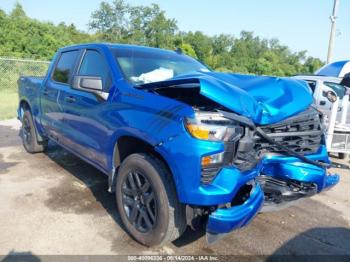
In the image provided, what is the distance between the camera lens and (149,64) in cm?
405

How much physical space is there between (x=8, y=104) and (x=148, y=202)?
11.7 m

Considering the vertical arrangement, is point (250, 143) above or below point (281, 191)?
above

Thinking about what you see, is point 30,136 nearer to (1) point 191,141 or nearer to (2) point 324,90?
(1) point 191,141

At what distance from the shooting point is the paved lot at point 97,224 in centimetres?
330

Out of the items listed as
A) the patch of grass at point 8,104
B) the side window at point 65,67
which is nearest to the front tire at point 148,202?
the side window at point 65,67

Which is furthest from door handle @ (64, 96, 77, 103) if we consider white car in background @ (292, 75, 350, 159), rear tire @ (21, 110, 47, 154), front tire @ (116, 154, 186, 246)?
white car in background @ (292, 75, 350, 159)

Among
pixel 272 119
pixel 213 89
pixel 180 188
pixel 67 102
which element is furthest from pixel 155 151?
pixel 67 102

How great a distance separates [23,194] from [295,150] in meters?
3.38

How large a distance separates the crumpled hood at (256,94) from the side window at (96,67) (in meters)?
0.77

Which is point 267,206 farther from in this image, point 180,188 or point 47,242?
point 47,242

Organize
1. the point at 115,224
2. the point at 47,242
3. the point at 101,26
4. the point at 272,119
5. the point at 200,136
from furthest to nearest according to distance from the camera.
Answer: the point at 101,26, the point at 115,224, the point at 47,242, the point at 272,119, the point at 200,136

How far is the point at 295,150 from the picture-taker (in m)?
3.38

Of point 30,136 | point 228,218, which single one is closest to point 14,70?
point 30,136

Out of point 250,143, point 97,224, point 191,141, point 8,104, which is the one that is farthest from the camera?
point 8,104
